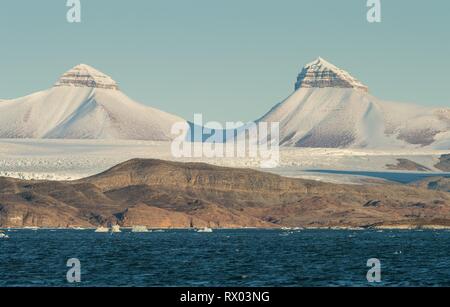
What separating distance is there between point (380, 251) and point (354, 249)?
5.72m

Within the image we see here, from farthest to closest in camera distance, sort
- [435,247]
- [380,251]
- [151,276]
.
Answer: [435,247] → [380,251] → [151,276]

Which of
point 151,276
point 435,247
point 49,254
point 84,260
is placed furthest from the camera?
point 435,247

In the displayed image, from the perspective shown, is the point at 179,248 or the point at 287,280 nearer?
the point at 287,280

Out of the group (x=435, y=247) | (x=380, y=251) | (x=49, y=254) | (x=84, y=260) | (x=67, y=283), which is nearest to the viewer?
(x=67, y=283)

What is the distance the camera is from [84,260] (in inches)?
5940

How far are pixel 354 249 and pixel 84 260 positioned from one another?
168ft
